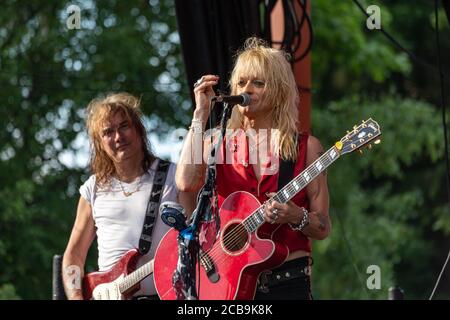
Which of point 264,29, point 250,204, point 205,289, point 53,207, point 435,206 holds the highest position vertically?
point 264,29

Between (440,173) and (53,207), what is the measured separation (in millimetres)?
9045

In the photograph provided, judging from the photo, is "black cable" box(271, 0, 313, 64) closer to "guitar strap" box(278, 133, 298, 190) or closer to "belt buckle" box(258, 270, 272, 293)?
"guitar strap" box(278, 133, 298, 190)

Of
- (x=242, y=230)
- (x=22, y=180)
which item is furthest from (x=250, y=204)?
(x=22, y=180)

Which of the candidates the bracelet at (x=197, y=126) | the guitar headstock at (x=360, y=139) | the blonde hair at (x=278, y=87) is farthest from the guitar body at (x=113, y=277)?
the guitar headstock at (x=360, y=139)

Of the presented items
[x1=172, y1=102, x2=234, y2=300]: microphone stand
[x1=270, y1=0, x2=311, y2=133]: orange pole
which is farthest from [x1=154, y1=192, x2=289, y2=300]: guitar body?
[x1=270, y1=0, x2=311, y2=133]: orange pole

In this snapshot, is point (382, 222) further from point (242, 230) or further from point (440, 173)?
point (242, 230)

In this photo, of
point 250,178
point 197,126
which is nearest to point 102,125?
point 197,126

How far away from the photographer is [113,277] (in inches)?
225

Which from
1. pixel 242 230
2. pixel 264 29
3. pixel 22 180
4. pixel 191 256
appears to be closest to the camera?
pixel 191 256

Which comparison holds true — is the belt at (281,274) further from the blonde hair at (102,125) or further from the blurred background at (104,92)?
the blurred background at (104,92)

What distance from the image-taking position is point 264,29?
659cm

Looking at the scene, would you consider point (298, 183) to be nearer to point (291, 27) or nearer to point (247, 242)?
point (247, 242)

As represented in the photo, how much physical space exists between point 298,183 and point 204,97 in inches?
20.9

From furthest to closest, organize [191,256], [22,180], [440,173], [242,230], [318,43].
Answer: [440,173] → [318,43] → [22,180] → [242,230] → [191,256]
